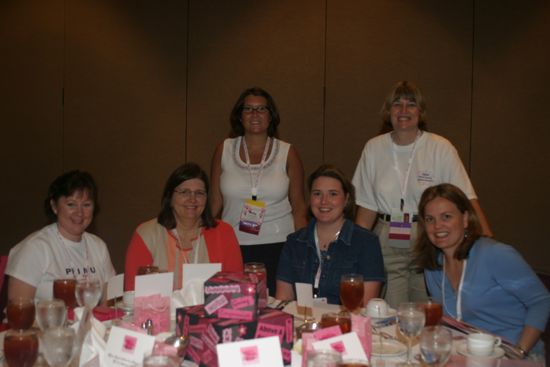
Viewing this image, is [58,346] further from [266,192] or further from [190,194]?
[266,192]

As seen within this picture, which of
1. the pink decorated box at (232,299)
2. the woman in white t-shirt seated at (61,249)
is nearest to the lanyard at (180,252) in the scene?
the woman in white t-shirt seated at (61,249)

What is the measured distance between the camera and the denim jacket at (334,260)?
3.24m

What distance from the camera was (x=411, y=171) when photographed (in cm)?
383

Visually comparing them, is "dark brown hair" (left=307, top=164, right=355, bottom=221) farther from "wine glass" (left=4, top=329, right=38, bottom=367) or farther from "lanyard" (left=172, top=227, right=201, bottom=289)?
"wine glass" (left=4, top=329, right=38, bottom=367)

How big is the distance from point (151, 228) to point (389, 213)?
142cm

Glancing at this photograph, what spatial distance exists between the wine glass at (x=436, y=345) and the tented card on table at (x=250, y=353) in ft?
1.38

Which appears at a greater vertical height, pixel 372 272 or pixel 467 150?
pixel 467 150

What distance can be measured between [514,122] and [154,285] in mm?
4326

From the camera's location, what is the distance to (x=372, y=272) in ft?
10.7

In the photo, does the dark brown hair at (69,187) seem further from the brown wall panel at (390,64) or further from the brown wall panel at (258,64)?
the brown wall panel at (390,64)

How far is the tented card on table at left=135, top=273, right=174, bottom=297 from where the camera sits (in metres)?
2.35

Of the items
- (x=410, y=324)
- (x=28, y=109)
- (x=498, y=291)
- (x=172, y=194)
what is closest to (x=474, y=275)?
(x=498, y=291)

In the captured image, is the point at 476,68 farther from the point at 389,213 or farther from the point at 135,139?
the point at 135,139

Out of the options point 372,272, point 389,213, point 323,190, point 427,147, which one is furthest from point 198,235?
point 427,147
